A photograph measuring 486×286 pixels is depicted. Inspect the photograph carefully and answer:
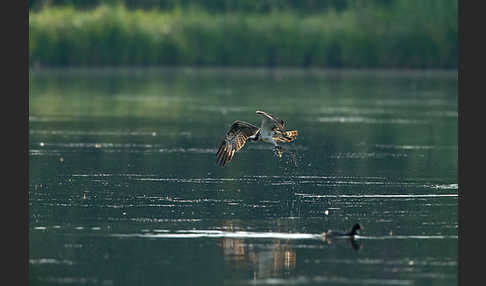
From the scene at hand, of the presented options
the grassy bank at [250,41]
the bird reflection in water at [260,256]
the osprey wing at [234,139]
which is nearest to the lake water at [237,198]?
the bird reflection in water at [260,256]

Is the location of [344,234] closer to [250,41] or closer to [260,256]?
[260,256]

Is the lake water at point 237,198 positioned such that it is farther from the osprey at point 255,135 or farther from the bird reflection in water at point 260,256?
the osprey at point 255,135

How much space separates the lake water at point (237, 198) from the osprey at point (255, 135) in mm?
792

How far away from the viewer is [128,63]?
6744 cm

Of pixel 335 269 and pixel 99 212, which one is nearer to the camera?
pixel 335 269

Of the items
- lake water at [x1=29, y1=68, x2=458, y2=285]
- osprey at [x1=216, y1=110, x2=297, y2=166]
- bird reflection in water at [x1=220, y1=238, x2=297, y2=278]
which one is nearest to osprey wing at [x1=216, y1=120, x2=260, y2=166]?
osprey at [x1=216, y1=110, x2=297, y2=166]

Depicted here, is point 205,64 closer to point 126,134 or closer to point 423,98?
point 423,98

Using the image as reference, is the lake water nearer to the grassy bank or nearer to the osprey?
the osprey

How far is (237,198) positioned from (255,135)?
1267 millimetres

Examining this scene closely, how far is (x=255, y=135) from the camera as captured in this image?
1738 cm

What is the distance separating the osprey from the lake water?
792 mm

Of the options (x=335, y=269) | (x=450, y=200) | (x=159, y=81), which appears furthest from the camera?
(x=159, y=81)

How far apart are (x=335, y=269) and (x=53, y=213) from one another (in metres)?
4.86

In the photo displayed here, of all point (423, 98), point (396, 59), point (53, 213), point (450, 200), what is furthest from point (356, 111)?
point (396, 59)
